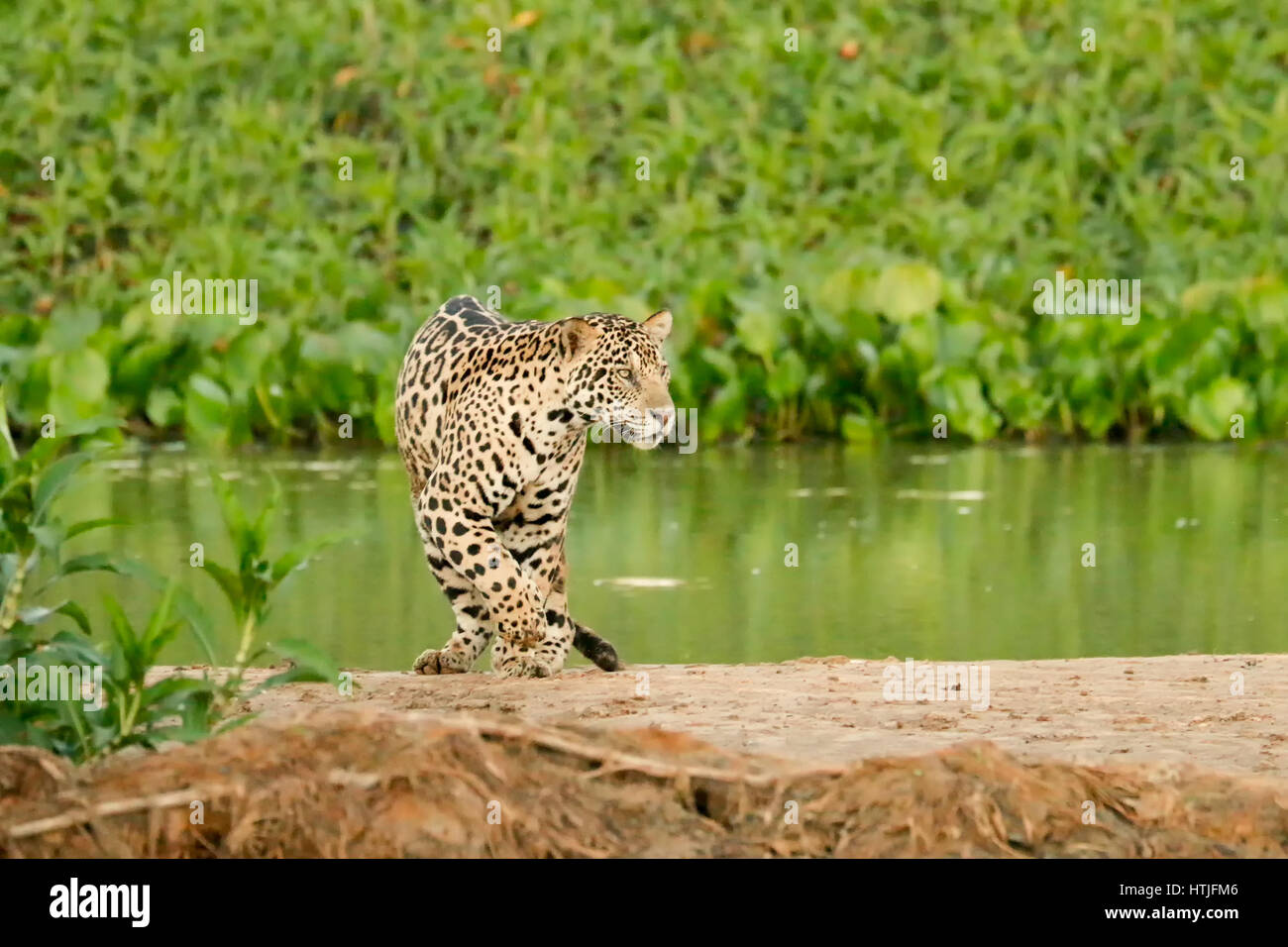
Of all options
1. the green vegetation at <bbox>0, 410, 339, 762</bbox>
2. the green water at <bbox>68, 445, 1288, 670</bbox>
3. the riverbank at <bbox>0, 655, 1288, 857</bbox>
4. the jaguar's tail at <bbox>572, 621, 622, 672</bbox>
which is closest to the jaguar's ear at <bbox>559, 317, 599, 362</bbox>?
the jaguar's tail at <bbox>572, 621, 622, 672</bbox>

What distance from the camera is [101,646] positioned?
5.57 meters

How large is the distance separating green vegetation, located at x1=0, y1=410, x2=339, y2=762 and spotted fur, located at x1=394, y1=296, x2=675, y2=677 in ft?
5.06

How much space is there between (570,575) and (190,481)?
3.11m

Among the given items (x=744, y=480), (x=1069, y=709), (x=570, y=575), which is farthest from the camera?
(x=744, y=480)

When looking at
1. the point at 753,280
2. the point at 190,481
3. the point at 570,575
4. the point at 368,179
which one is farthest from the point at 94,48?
the point at 570,575

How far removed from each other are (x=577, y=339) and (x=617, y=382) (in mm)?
178

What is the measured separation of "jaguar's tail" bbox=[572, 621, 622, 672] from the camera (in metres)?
7.33

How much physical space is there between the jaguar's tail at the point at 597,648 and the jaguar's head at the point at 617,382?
635mm

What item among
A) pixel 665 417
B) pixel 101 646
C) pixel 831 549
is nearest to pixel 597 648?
pixel 665 417

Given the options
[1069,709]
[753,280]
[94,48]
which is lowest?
[1069,709]

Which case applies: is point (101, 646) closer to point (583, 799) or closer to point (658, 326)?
point (583, 799)

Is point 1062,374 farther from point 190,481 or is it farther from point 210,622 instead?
point 210,622

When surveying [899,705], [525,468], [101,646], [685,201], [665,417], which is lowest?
[899,705]

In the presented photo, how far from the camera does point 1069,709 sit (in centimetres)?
626
